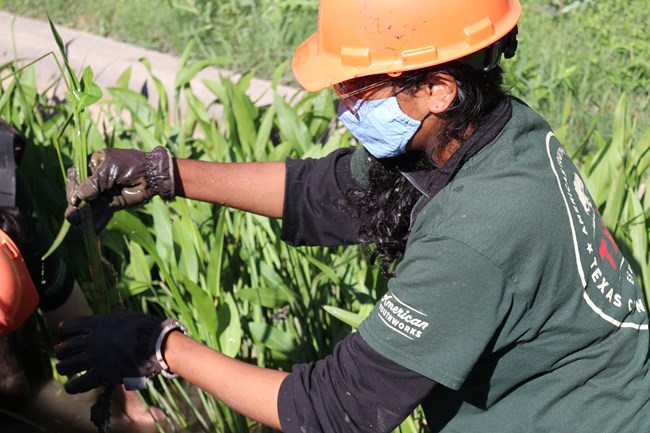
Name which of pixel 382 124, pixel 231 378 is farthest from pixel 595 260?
pixel 231 378

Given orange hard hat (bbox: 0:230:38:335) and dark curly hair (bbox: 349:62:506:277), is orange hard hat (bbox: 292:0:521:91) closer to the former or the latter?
dark curly hair (bbox: 349:62:506:277)

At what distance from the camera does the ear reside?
1.50 metres

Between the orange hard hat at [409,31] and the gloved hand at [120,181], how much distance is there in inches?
19.7

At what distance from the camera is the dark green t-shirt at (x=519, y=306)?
1.39 metres

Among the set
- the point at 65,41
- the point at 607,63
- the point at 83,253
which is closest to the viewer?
the point at 83,253

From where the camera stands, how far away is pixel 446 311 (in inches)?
54.7

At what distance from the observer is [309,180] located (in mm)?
2002

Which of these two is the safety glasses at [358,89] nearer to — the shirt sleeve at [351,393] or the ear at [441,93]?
the ear at [441,93]

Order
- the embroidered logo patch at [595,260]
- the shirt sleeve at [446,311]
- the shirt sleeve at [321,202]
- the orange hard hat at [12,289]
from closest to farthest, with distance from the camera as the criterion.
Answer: the shirt sleeve at [446,311]
the embroidered logo patch at [595,260]
the orange hard hat at [12,289]
the shirt sleeve at [321,202]

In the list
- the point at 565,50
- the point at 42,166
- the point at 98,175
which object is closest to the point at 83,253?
the point at 42,166

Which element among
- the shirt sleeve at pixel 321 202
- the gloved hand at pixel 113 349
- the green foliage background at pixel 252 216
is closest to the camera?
the gloved hand at pixel 113 349

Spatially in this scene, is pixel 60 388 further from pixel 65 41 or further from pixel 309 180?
pixel 65 41

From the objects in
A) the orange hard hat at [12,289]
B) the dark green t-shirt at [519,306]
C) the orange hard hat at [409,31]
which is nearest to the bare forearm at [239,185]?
the orange hard hat at [12,289]

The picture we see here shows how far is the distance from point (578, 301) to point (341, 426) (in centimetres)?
43
